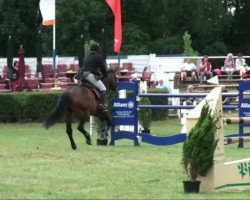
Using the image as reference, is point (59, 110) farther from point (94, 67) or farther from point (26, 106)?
point (26, 106)

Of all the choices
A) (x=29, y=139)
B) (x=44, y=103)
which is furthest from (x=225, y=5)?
(x=29, y=139)

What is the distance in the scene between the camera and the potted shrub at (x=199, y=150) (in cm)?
1021

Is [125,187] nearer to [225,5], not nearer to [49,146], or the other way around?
[49,146]

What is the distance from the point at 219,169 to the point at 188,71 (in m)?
25.9

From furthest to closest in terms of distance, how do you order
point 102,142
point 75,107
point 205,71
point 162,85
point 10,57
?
point 205,71
point 162,85
point 10,57
point 102,142
point 75,107

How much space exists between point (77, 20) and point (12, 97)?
32761 millimetres

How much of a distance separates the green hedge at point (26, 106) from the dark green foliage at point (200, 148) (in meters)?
18.1

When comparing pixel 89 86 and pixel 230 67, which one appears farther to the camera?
pixel 230 67

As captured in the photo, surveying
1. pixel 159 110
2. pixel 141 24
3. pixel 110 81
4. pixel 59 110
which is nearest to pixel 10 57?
pixel 159 110

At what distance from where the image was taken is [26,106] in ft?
92.6

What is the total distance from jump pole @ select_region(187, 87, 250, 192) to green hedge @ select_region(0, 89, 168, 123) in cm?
1756

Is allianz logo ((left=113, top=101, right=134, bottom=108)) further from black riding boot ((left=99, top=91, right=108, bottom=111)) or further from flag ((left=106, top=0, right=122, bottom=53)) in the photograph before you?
flag ((left=106, top=0, right=122, bottom=53))

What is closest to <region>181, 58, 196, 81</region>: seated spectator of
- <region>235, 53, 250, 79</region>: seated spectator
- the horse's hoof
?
<region>235, 53, 250, 79</region>: seated spectator

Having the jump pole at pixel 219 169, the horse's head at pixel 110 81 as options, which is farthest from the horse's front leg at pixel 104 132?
the jump pole at pixel 219 169
